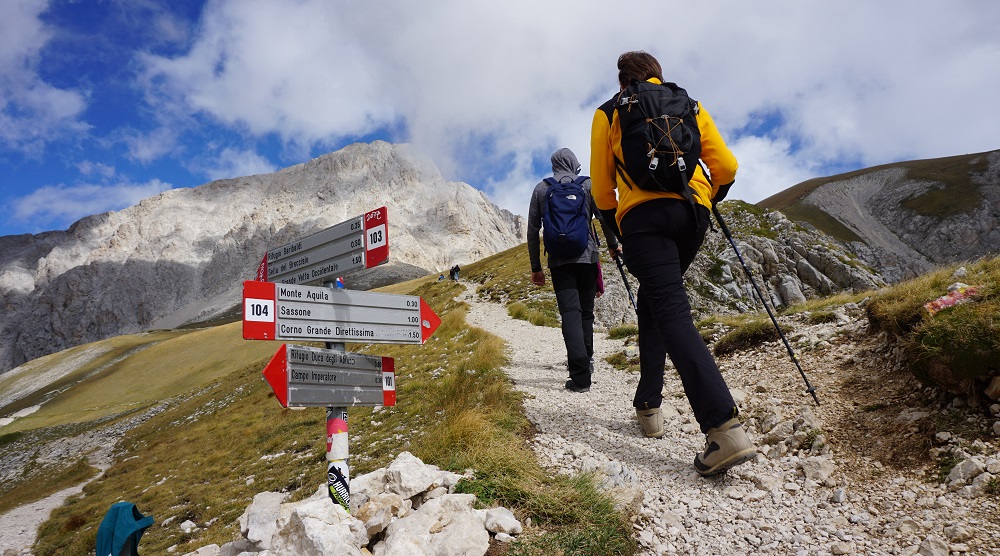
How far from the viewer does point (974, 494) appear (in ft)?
9.87

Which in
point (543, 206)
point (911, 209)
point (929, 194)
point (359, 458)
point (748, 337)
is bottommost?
point (359, 458)

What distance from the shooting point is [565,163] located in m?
7.83

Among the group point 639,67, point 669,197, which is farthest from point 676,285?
point 639,67

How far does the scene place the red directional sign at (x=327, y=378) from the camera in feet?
14.0

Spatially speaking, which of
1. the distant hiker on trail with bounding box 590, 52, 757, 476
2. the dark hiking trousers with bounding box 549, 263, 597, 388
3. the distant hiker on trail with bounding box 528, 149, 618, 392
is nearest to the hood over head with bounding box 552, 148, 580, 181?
the distant hiker on trail with bounding box 528, 149, 618, 392

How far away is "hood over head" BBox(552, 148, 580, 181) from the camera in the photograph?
304 inches

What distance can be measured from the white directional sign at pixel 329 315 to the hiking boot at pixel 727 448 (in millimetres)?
2985

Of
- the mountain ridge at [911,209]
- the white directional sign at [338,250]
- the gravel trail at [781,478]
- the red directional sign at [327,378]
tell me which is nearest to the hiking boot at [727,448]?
the gravel trail at [781,478]

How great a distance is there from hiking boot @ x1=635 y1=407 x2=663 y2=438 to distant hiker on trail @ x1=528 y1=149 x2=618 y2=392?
84.4 inches

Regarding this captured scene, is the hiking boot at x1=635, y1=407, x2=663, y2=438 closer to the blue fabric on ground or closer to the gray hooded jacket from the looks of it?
the gray hooded jacket

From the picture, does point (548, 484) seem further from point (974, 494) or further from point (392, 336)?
point (974, 494)

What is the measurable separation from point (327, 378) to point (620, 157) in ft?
10.8

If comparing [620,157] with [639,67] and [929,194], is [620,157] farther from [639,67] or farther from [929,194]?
[929,194]

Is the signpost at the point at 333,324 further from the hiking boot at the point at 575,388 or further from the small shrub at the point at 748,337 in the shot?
the small shrub at the point at 748,337
